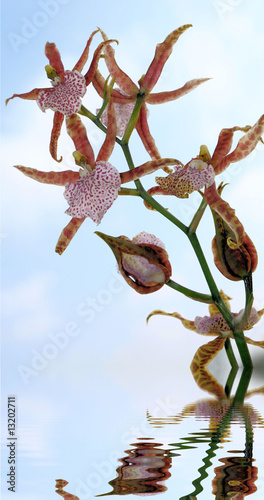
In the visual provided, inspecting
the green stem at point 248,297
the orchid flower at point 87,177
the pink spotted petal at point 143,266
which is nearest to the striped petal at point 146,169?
the orchid flower at point 87,177

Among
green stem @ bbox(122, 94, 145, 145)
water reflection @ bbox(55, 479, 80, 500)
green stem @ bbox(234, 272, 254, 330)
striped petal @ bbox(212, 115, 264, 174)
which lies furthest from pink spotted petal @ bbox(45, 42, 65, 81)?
water reflection @ bbox(55, 479, 80, 500)

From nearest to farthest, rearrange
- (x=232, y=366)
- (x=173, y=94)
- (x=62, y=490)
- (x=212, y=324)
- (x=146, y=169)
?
(x=62, y=490) → (x=146, y=169) → (x=173, y=94) → (x=212, y=324) → (x=232, y=366)

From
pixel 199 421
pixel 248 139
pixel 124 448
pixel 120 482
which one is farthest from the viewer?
pixel 248 139

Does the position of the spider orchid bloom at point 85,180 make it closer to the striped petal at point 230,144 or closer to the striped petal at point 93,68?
the striped petal at point 93,68

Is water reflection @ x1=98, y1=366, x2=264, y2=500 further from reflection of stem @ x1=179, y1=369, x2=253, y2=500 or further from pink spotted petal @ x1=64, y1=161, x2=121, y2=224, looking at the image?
pink spotted petal @ x1=64, y1=161, x2=121, y2=224

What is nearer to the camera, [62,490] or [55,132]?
[62,490]

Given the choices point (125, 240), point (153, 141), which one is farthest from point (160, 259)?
point (153, 141)

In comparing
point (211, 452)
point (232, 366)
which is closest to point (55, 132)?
point (211, 452)

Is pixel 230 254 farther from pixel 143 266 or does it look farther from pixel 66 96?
pixel 66 96

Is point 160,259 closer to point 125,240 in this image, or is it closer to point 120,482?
point 125,240
